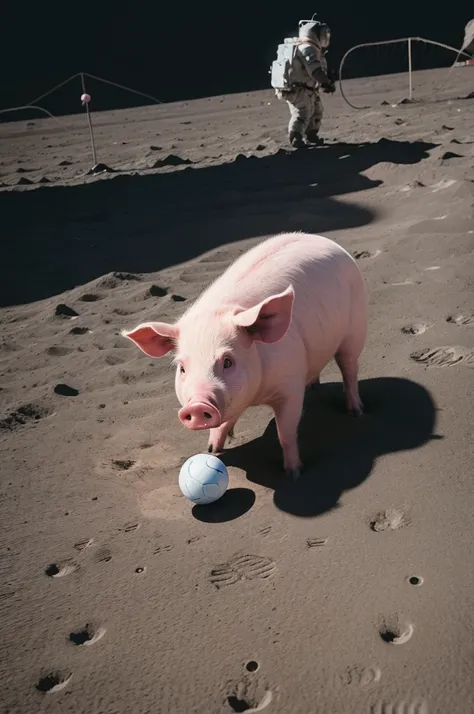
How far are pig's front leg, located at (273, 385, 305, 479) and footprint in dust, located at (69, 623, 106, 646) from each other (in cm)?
117

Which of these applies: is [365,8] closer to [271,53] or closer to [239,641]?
[271,53]

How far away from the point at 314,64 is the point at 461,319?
608cm

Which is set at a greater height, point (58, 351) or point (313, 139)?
point (313, 139)

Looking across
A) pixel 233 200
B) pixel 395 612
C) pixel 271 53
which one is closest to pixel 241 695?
pixel 395 612

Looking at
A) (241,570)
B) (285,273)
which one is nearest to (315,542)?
(241,570)

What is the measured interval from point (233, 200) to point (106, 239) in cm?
153

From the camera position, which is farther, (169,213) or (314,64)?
(314,64)

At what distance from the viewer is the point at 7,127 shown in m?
16.1

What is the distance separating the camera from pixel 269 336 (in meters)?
3.46

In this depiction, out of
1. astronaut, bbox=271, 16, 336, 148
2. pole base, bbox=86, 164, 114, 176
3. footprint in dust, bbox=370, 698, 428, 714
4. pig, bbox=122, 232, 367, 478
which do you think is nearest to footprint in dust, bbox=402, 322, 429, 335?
pig, bbox=122, 232, 367, 478

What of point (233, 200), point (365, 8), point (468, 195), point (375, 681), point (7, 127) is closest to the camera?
point (375, 681)

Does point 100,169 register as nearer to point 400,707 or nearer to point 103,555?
point 103,555

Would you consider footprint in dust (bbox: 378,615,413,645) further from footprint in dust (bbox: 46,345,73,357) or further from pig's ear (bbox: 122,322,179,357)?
footprint in dust (bbox: 46,345,73,357)

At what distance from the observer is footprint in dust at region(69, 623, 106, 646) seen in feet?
9.41
